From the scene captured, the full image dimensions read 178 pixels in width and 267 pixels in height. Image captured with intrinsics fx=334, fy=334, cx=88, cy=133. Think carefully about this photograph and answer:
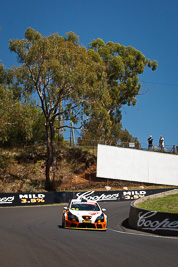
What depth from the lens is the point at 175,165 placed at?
43.8 metres

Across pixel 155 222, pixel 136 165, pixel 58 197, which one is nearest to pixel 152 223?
pixel 155 222

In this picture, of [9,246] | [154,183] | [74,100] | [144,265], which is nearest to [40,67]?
[74,100]

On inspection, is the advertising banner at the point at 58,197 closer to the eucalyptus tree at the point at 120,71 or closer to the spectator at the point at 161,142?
the spectator at the point at 161,142

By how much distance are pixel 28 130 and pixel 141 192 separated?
13550mm

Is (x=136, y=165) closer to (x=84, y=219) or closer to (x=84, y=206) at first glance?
(x=84, y=206)

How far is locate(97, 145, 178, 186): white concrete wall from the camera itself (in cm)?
4050

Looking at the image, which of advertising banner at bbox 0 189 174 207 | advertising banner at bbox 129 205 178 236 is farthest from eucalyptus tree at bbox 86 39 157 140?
advertising banner at bbox 129 205 178 236

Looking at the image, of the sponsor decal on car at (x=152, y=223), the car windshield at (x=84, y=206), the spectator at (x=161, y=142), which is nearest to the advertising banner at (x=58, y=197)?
the spectator at (x=161, y=142)

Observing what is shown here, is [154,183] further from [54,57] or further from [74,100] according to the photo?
[54,57]

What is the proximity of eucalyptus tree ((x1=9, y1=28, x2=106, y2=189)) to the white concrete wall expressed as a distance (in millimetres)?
5929

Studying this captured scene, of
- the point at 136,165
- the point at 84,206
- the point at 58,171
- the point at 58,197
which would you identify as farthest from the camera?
the point at 58,171

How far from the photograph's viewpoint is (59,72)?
115ft

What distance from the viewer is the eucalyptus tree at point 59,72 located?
3531 centimetres

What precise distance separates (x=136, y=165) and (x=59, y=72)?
1568 cm
